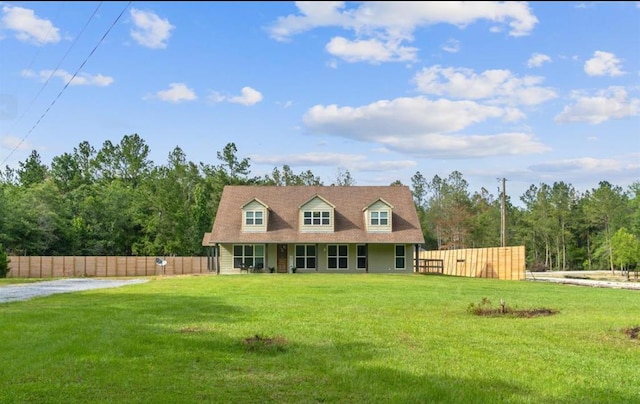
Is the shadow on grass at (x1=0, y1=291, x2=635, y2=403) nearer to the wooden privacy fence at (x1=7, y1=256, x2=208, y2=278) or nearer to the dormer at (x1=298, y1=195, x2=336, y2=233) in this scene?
the dormer at (x1=298, y1=195, x2=336, y2=233)

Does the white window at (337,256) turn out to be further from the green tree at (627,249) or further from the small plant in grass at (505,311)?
the green tree at (627,249)

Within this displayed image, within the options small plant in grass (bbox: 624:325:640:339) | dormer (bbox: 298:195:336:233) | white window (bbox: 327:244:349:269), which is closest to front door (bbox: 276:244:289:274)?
dormer (bbox: 298:195:336:233)

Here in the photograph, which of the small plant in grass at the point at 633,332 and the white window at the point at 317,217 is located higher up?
the white window at the point at 317,217

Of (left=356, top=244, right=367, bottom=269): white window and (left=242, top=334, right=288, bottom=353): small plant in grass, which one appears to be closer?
(left=242, top=334, right=288, bottom=353): small plant in grass

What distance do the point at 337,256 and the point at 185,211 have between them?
27.6 m

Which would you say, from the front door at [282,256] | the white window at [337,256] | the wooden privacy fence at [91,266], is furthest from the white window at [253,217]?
the wooden privacy fence at [91,266]

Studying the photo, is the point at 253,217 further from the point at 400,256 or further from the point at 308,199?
the point at 400,256

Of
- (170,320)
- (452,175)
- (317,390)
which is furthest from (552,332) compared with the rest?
(452,175)

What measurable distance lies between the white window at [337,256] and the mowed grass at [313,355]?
25.6 metres

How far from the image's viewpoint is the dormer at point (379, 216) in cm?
4056

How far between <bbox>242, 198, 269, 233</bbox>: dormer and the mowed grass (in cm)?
2543

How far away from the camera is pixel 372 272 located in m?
40.6

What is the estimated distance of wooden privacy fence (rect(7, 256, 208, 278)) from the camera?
46219 mm

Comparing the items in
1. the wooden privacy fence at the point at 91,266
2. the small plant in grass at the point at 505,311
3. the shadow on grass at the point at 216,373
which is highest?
Answer: the shadow on grass at the point at 216,373
